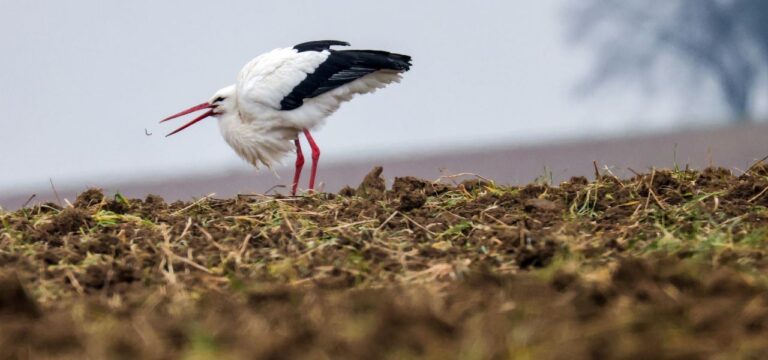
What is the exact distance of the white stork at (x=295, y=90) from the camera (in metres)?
8.11

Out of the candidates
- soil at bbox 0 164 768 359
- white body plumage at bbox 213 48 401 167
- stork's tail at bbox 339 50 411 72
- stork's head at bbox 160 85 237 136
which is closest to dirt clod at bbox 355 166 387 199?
soil at bbox 0 164 768 359

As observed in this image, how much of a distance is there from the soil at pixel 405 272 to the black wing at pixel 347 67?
1.89 m

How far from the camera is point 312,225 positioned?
534 cm

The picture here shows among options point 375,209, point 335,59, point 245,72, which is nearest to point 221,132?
point 245,72

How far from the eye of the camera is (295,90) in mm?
8227

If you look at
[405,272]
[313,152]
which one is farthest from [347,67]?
[405,272]

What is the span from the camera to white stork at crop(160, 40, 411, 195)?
8.11 meters

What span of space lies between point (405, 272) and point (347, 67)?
4084 millimetres

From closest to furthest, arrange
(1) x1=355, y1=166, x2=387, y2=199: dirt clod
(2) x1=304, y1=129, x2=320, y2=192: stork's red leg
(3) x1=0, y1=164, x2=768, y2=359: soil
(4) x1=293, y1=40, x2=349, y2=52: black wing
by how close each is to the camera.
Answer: (3) x1=0, y1=164, x2=768, y2=359: soil
(1) x1=355, y1=166, x2=387, y2=199: dirt clod
(4) x1=293, y1=40, x2=349, y2=52: black wing
(2) x1=304, y1=129, x2=320, y2=192: stork's red leg

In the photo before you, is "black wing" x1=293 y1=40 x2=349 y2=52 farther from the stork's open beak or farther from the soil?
the soil

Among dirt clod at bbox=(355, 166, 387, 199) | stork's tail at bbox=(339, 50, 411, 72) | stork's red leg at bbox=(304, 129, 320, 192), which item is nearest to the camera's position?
dirt clod at bbox=(355, 166, 387, 199)

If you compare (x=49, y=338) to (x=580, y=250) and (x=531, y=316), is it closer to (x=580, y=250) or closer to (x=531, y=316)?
(x=531, y=316)

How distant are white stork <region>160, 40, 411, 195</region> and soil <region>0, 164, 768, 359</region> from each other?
191 centimetres

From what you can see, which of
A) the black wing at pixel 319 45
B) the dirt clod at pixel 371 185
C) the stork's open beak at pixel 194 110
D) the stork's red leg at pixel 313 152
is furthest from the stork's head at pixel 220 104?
the dirt clod at pixel 371 185
